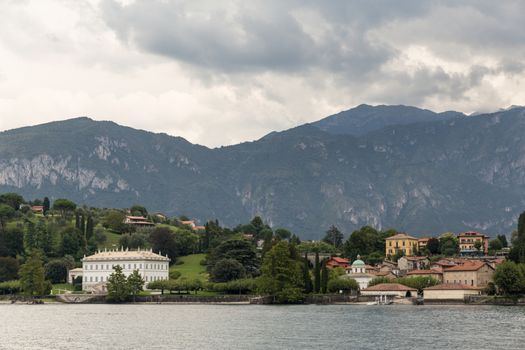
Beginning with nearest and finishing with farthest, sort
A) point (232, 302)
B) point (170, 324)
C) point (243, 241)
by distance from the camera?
point (170, 324) < point (232, 302) < point (243, 241)

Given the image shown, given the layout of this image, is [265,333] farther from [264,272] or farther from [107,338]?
[264,272]

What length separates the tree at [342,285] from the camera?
150875mm

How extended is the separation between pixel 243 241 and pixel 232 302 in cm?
3161

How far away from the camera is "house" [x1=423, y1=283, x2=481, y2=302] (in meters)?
Answer: 144

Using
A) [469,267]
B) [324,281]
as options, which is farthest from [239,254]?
[469,267]

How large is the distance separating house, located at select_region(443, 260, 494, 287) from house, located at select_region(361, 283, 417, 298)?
9.18 metres

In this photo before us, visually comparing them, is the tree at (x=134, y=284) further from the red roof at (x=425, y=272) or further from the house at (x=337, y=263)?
the red roof at (x=425, y=272)

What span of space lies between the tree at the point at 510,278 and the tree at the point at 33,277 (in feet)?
244

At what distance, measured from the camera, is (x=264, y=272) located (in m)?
139

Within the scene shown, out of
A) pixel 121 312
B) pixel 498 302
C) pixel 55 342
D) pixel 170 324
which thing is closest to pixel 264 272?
pixel 121 312

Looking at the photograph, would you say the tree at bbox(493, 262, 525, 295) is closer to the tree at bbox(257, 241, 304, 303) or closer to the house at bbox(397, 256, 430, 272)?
the tree at bbox(257, 241, 304, 303)

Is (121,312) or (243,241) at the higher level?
(243,241)

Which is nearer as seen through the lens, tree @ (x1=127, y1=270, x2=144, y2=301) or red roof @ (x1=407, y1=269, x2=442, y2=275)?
tree @ (x1=127, y1=270, x2=144, y2=301)

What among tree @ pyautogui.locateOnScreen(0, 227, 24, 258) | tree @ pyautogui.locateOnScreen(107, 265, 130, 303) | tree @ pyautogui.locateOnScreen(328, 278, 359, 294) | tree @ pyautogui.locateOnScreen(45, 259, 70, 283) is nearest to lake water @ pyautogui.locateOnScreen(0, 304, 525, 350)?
tree @ pyautogui.locateOnScreen(328, 278, 359, 294)
